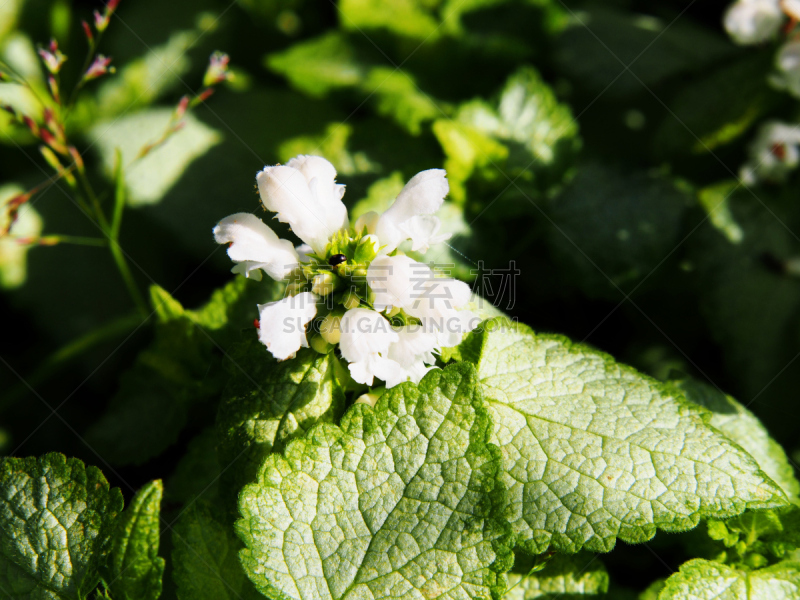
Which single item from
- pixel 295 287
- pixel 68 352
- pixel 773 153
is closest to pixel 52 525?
pixel 295 287

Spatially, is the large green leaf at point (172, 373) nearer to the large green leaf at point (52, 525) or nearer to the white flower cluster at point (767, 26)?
the large green leaf at point (52, 525)

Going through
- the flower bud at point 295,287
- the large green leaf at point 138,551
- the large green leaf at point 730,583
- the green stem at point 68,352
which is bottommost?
the green stem at point 68,352

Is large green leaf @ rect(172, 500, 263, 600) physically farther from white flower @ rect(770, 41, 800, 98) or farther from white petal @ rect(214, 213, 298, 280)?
white flower @ rect(770, 41, 800, 98)

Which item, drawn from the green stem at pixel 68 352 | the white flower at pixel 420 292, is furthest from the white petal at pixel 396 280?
the green stem at pixel 68 352

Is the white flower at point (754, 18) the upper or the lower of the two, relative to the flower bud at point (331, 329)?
upper

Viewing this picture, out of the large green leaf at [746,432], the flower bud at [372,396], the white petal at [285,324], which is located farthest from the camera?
the large green leaf at [746,432]

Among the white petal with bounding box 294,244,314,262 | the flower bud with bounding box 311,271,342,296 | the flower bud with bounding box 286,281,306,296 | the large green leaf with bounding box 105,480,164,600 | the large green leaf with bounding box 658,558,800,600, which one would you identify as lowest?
the large green leaf with bounding box 105,480,164,600

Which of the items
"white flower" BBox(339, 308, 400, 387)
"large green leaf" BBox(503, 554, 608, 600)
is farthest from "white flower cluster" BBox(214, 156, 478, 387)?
"large green leaf" BBox(503, 554, 608, 600)
